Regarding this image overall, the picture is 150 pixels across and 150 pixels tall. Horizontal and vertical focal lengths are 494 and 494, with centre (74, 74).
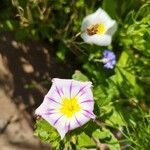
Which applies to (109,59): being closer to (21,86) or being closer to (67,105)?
(21,86)

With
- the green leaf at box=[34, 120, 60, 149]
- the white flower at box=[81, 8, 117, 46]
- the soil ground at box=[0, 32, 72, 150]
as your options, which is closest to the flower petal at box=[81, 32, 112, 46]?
the white flower at box=[81, 8, 117, 46]

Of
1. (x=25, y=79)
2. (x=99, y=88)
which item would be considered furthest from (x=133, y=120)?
(x=25, y=79)

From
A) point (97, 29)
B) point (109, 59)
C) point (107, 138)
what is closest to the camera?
point (107, 138)

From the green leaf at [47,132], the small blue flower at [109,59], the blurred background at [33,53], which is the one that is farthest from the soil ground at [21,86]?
the green leaf at [47,132]

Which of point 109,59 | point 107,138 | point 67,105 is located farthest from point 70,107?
point 109,59

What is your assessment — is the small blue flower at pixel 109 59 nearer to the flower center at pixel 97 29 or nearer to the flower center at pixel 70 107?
the flower center at pixel 97 29

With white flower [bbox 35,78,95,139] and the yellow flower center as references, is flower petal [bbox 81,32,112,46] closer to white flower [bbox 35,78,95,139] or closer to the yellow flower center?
the yellow flower center
